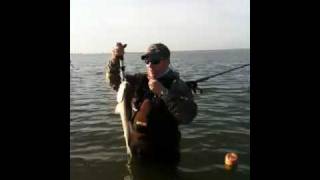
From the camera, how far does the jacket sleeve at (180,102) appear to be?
6238mm

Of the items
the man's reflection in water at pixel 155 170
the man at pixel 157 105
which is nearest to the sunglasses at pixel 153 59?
the man at pixel 157 105

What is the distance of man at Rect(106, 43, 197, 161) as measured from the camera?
20.6 ft

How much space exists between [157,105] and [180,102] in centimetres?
59

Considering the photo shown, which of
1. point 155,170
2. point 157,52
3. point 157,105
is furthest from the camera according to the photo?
point 155,170

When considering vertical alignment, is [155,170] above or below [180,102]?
below

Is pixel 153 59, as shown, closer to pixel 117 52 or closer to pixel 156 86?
pixel 156 86

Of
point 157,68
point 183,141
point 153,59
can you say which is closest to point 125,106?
point 157,68

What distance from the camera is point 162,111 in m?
6.71

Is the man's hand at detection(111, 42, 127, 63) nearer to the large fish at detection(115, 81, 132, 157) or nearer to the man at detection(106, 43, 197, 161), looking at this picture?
the man at detection(106, 43, 197, 161)

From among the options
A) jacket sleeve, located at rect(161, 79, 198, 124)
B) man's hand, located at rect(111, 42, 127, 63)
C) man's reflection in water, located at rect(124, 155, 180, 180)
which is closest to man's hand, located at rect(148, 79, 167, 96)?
jacket sleeve, located at rect(161, 79, 198, 124)

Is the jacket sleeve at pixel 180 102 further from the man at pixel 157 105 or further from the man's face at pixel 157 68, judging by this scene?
the man's face at pixel 157 68

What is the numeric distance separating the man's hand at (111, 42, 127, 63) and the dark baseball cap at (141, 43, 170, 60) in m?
0.60
